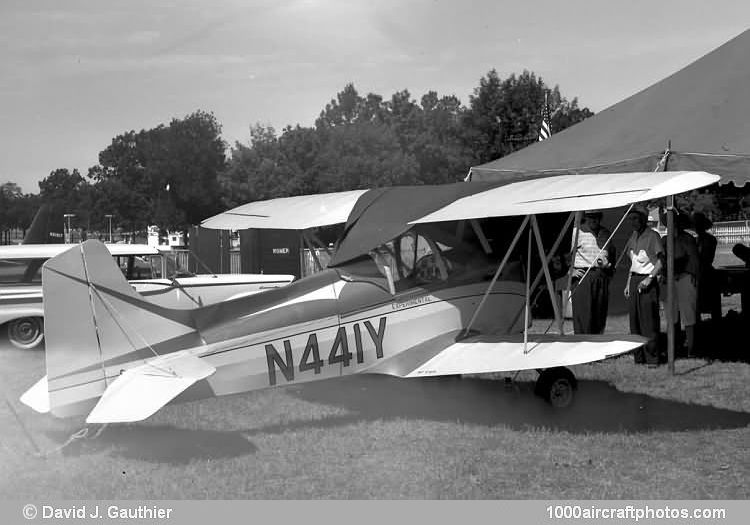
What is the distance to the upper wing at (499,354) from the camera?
5.94m

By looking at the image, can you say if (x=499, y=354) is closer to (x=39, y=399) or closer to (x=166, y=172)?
(x=39, y=399)

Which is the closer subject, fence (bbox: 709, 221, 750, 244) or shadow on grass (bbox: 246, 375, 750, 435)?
shadow on grass (bbox: 246, 375, 750, 435)

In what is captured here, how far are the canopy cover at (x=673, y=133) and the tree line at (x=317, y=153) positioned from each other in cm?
1077

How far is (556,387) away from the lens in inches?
267

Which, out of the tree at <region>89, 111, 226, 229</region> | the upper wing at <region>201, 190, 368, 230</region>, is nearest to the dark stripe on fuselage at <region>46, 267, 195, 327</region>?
the upper wing at <region>201, 190, 368, 230</region>

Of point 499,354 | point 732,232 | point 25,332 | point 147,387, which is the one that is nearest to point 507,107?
point 25,332

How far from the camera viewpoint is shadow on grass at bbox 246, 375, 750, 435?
632cm

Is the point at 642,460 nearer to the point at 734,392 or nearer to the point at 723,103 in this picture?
the point at 734,392

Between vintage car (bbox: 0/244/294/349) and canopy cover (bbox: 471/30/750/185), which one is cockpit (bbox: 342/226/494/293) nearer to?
canopy cover (bbox: 471/30/750/185)

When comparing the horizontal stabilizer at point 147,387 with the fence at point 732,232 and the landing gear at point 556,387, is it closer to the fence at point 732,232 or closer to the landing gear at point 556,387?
the landing gear at point 556,387

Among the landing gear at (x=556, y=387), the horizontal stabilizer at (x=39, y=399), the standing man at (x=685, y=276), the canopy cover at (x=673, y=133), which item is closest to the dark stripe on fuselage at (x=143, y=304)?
the horizontal stabilizer at (x=39, y=399)

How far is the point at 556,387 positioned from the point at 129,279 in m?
6.94

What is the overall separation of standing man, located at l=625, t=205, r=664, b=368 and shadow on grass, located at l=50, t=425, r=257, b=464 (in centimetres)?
483
